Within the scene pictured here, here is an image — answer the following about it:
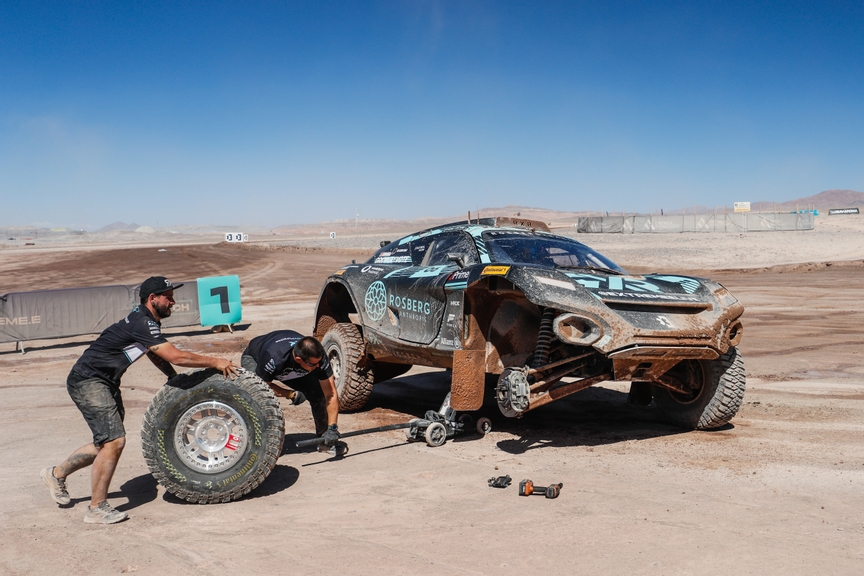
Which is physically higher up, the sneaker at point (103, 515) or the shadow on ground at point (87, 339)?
the sneaker at point (103, 515)

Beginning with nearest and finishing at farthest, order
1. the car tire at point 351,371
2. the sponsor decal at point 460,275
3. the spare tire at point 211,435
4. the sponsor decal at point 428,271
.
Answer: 1. the spare tire at point 211,435
2. the sponsor decal at point 460,275
3. the sponsor decal at point 428,271
4. the car tire at point 351,371

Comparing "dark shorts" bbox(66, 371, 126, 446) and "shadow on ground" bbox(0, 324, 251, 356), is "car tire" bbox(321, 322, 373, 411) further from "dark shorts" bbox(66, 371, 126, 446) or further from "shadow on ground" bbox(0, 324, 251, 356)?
"shadow on ground" bbox(0, 324, 251, 356)

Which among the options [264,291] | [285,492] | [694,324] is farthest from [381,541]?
[264,291]

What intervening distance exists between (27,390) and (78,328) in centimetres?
485

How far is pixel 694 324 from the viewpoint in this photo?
5.99m

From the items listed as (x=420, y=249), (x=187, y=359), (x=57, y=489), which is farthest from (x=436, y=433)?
(x=57, y=489)

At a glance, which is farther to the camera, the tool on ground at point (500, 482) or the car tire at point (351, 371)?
the car tire at point (351, 371)

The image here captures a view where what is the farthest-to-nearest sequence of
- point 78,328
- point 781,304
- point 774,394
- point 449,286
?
point 781,304 < point 78,328 < point 774,394 < point 449,286

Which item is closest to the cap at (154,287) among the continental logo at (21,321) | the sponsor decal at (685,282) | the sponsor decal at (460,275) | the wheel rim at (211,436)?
the wheel rim at (211,436)

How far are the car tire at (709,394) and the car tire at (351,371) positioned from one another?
3.27 m

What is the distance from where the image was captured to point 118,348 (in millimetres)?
5207

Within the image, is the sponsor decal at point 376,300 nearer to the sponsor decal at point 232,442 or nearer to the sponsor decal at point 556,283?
the sponsor decal at point 556,283

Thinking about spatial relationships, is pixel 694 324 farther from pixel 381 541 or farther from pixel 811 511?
pixel 381 541

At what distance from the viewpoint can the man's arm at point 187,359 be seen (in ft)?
16.8
